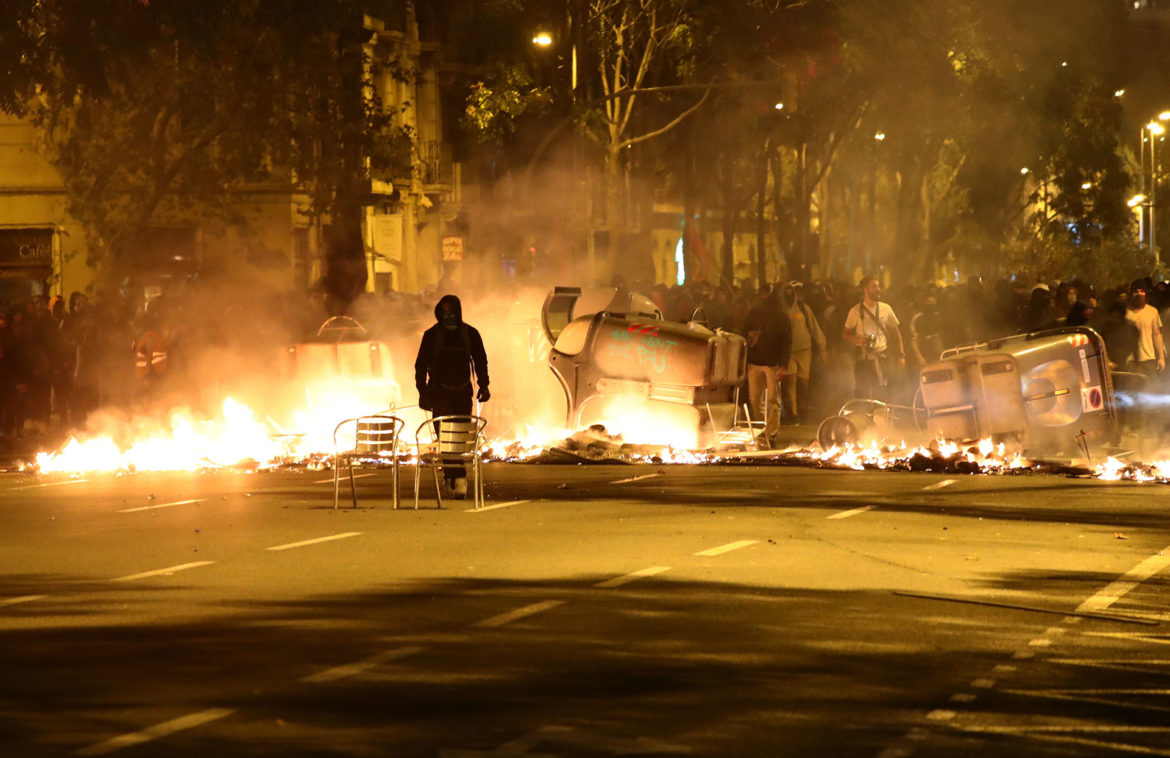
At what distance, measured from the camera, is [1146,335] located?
950 inches

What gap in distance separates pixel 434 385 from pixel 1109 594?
7.31 m

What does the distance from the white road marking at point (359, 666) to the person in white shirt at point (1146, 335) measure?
16.0 metres

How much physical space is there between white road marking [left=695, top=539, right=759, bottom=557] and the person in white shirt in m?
11.1

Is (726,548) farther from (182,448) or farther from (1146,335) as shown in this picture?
(1146,335)

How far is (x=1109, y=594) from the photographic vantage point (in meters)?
11.5

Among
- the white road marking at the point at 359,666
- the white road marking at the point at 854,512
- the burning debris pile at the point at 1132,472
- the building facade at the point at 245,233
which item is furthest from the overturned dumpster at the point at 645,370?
the building facade at the point at 245,233

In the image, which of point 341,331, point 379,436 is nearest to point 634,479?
point 379,436

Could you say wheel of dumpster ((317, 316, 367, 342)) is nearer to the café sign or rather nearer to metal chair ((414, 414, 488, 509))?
metal chair ((414, 414, 488, 509))

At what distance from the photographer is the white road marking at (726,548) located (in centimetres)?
1336

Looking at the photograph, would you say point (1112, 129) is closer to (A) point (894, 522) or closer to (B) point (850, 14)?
(B) point (850, 14)

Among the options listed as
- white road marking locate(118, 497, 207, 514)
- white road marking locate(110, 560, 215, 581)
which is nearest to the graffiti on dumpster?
white road marking locate(118, 497, 207, 514)

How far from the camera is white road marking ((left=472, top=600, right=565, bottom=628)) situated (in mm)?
10312

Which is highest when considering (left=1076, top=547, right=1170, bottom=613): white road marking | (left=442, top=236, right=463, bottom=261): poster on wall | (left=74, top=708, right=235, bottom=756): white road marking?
(left=442, top=236, right=463, bottom=261): poster on wall

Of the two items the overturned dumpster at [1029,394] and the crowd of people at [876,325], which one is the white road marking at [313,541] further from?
the crowd of people at [876,325]
